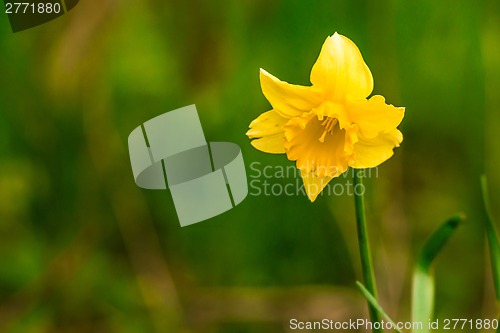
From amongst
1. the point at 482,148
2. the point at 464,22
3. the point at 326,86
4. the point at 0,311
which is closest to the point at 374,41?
the point at 464,22

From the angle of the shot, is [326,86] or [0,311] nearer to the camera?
[326,86]

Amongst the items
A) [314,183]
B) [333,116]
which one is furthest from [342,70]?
[314,183]

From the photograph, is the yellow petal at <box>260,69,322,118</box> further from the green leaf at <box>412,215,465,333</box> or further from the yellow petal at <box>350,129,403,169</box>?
the green leaf at <box>412,215,465,333</box>

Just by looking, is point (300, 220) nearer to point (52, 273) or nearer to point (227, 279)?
point (227, 279)

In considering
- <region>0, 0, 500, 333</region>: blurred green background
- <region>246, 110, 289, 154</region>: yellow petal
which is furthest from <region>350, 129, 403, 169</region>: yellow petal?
<region>0, 0, 500, 333</region>: blurred green background

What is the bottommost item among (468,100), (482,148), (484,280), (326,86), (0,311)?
(484,280)

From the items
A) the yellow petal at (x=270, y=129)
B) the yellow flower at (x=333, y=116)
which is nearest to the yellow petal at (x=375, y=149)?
the yellow flower at (x=333, y=116)
